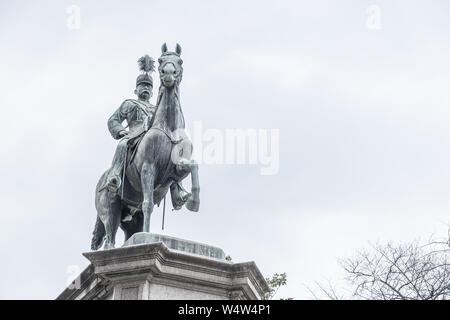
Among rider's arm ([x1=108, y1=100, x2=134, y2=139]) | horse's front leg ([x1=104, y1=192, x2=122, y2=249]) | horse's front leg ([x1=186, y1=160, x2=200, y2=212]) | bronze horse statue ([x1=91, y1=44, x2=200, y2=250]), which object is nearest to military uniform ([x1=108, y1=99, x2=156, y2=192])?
rider's arm ([x1=108, y1=100, x2=134, y2=139])

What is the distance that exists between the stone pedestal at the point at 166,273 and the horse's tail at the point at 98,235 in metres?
2.36

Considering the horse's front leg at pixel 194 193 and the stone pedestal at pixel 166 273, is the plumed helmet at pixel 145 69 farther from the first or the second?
the stone pedestal at pixel 166 273

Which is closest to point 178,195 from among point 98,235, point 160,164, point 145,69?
point 160,164

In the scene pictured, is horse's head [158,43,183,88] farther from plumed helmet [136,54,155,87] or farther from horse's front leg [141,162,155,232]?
plumed helmet [136,54,155,87]

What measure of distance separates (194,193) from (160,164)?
0.73 metres

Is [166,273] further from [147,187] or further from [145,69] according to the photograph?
[145,69]

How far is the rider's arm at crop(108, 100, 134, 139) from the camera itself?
Result: 41.2 ft

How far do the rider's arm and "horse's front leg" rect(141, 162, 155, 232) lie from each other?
1.40 m

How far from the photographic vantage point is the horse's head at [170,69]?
1130 centimetres

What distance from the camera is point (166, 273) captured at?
963 cm

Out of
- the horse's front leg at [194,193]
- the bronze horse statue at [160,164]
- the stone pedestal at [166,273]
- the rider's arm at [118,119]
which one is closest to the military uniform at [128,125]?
the rider's arm at [118,119]

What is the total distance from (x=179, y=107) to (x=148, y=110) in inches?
51.7
